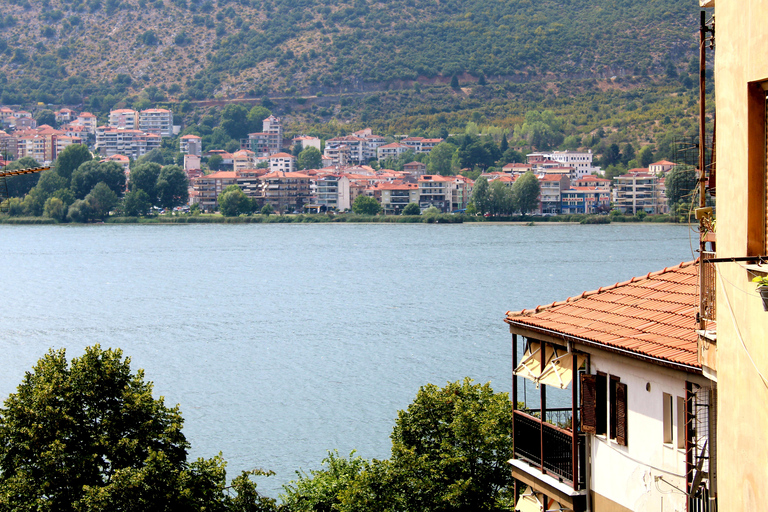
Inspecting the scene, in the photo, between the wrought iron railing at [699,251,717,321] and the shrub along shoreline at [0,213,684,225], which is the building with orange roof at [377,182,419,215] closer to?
the shrub along shoreline at [0,213,684,225]

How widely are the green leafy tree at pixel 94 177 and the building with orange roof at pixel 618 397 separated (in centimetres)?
12287

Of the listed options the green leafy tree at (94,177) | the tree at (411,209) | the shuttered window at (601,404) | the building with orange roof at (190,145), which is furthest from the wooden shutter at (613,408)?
the building with orange roof at (190,145)

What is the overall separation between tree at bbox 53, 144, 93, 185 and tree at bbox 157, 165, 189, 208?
13.2 meters

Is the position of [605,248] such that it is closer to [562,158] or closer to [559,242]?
[559,242]

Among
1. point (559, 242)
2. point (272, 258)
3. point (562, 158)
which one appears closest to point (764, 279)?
point (272, 258)

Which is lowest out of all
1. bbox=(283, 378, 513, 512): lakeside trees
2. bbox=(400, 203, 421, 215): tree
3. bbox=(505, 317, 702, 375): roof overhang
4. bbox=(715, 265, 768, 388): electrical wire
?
bbox=(283, 378, 513, 512): lakeside trees

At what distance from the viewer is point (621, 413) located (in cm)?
853

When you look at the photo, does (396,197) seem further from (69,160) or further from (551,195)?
(69,160)

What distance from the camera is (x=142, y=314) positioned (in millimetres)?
54938

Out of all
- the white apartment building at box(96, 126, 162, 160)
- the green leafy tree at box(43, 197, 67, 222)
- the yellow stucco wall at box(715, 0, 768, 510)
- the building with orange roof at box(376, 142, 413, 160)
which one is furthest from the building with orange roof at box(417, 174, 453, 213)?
the yellow stucco wall at box(715, 0, 768, 510)

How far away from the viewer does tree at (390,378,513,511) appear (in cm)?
1335

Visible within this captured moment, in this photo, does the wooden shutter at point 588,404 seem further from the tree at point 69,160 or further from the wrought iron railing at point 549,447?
the tree at point 69,160

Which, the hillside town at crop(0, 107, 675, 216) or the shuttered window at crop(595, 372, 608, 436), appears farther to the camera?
the hillside town at crop(0, 107, 675, 216)

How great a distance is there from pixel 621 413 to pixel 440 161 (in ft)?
484
